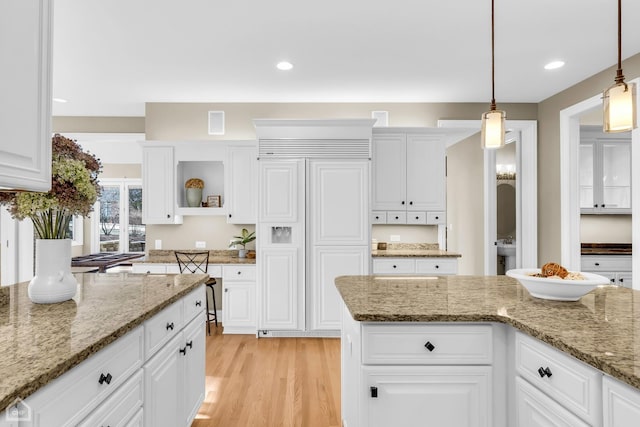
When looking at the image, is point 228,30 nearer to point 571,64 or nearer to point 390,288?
point 390,288

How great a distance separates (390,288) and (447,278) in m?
0.53

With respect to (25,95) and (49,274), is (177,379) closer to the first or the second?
(49,274)

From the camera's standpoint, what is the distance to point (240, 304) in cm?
407

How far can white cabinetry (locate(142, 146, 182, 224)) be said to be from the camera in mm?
4312

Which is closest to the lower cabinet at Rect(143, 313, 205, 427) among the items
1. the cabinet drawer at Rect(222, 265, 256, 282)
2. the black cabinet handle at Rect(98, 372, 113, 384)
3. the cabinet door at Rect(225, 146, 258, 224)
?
the black cabinet handle at Rect(98, 372, 113, 384)

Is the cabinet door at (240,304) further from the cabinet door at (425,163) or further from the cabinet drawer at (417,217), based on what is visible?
the cabinet door at (425,163)

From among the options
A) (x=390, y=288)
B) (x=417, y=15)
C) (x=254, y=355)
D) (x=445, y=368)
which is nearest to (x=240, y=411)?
(x=254, y=355)

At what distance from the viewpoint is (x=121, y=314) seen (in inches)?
57.8

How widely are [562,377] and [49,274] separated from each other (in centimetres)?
199

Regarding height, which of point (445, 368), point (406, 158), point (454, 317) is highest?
point (406, 158)

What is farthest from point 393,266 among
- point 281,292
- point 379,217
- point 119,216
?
point 119,216

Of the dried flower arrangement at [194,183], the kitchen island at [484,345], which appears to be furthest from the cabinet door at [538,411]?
the dried flower arrangement at [194,183]

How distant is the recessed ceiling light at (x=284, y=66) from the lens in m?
3.46

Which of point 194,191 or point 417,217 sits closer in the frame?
point 417,217
